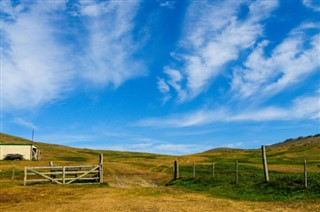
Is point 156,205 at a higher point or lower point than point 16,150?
lower

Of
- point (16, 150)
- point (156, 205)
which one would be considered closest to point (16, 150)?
point (16, 150)

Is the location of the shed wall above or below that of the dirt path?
above

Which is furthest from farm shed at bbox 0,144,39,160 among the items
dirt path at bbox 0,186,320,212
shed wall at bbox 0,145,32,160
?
dirt path at bbox 0,186,320,212

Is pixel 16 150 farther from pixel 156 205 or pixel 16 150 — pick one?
pixel 156 205

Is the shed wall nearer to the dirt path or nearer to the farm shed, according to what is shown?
the farm shed

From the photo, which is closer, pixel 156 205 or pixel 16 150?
pixel 156 205

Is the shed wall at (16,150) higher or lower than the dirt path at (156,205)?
higher

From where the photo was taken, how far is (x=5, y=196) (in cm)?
2403

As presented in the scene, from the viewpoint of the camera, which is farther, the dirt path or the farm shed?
the farm shed

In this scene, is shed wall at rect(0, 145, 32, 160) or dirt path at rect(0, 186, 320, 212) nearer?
dirt path at rect(0, 186, 320, 212)

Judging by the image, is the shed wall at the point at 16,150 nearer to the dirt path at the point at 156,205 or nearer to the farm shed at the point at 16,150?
the farm shed at the point at 16,150

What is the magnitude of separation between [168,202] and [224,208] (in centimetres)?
358

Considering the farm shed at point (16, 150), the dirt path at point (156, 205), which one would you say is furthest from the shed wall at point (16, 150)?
the dirt path at point (156, 205)

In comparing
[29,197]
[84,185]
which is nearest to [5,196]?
[29,197]
